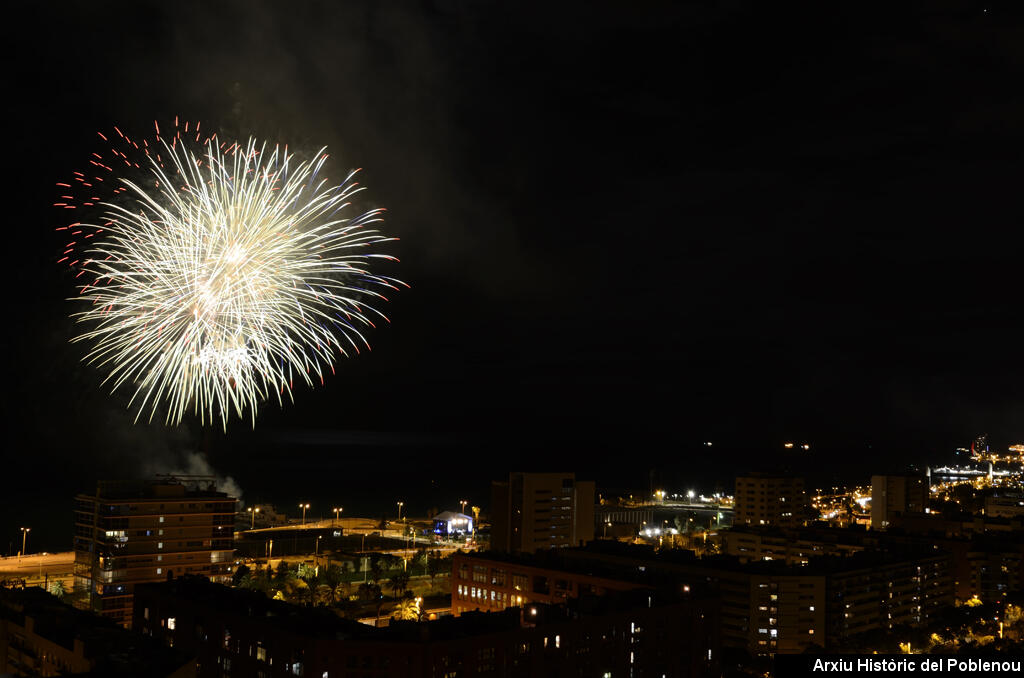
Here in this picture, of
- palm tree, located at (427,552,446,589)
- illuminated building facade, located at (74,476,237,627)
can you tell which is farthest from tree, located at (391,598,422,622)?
illuminated building facade, located at (74,476,237,627)

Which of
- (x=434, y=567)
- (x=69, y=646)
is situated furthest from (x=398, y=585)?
(x=69, y=646)

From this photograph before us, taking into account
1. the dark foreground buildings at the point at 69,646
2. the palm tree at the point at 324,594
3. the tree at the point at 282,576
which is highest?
the dark foreground buildings at the point at 69,646

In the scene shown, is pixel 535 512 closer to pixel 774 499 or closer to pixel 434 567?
pixel 434 567

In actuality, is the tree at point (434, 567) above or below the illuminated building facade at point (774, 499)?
below

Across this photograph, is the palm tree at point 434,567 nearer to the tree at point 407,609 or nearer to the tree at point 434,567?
the tree at point 434,567

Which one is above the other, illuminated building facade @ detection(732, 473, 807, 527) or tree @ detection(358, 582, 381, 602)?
illuminated building facade @ detection(732, 473, 807, 527)

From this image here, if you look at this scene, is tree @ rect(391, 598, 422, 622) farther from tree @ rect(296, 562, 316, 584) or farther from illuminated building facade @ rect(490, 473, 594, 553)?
illuminated building facade @ rect(490, 473, 594, 553)

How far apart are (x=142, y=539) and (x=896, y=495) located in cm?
5033

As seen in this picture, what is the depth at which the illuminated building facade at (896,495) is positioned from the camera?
191 ft

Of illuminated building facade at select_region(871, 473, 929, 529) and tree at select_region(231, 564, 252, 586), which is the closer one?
tree at select_region(231, 564, 252, 586)

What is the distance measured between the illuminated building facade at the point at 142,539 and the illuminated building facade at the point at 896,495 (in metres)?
46.5

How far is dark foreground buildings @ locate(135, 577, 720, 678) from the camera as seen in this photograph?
14062 mm

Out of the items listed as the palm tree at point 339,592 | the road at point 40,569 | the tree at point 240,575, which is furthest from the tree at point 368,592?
the road at point 40,569

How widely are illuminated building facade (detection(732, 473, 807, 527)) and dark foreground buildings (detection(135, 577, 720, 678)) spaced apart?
3483 cm
